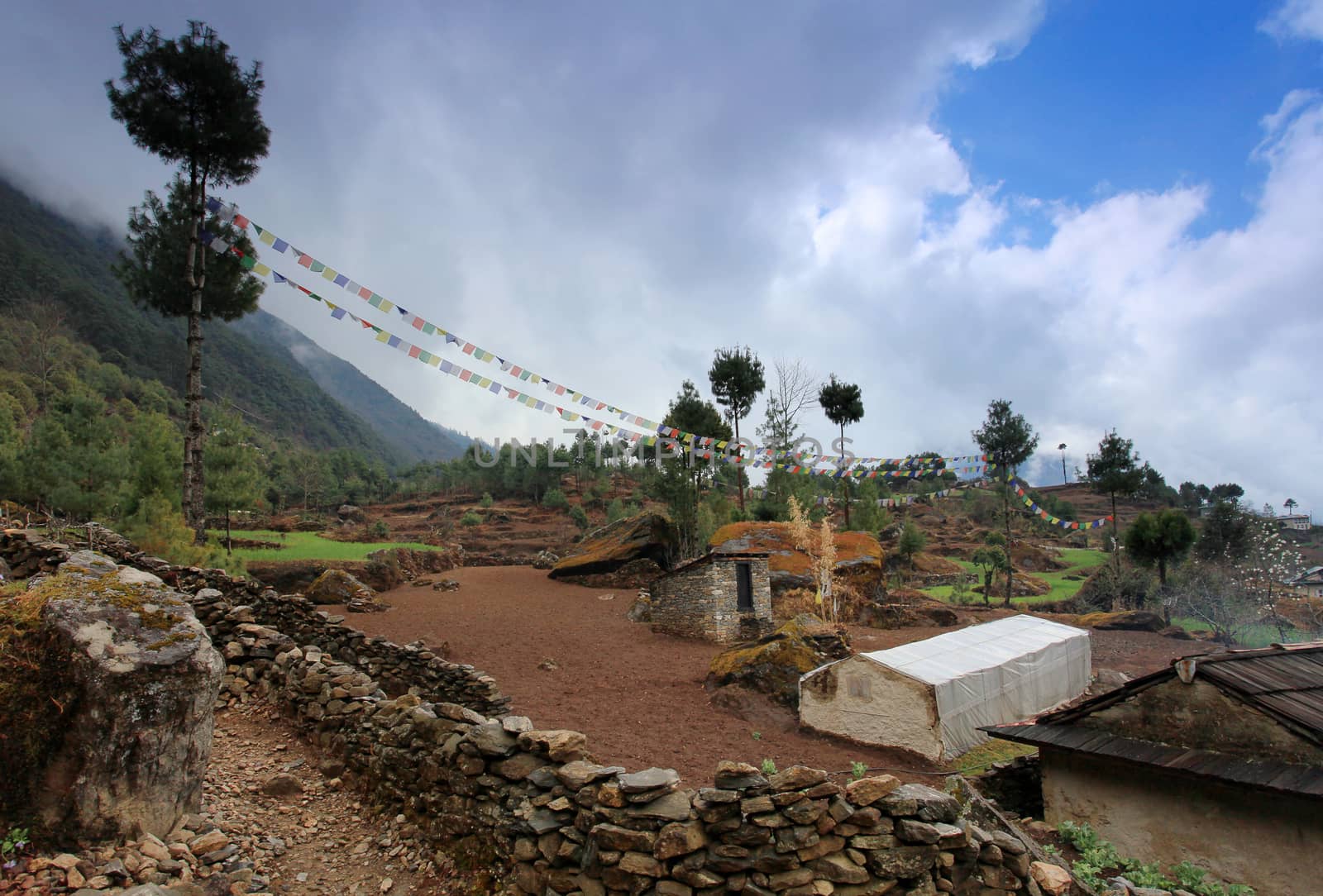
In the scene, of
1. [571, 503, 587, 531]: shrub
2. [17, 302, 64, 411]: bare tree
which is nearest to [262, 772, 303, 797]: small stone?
[571, 503, 587, 531]: shrub

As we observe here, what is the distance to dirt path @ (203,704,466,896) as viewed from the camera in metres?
4.89

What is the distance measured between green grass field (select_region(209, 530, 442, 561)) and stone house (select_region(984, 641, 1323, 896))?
22604 millimetres

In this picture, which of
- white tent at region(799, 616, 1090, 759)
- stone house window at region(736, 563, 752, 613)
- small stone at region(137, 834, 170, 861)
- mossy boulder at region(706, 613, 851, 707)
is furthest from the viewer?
stone house window at region(736, 563, 752, 613)

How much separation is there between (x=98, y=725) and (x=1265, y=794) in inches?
407

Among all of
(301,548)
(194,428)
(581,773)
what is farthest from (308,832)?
(301,548)

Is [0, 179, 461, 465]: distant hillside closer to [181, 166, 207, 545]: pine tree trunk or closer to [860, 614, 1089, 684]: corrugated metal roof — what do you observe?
[181, 166, 207, 545]: pine tree trunk

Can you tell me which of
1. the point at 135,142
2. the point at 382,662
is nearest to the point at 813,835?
the point at 382,662

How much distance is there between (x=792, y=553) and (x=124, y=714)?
2131cm

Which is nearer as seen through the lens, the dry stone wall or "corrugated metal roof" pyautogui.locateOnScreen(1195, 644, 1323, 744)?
the dry stone wall

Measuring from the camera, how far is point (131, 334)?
104438 mm

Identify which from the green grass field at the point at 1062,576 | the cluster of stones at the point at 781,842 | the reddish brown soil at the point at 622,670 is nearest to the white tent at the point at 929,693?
the reddish brown soil at the point at 622,670

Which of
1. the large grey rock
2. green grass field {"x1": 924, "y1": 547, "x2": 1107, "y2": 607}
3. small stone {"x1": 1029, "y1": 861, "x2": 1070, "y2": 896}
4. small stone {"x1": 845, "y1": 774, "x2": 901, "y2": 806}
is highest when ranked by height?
the large grey rock

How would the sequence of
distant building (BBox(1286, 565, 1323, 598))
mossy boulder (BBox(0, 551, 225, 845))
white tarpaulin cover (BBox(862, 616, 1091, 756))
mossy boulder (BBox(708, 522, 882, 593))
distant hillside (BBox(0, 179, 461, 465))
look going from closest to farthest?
mossy boulder (BBox(0, 551, 225, 845)), white tarpaulin cover (BBox(862, 616, 1091, 756)), mossy boulder (BBox(708, 522, 882, 593)), distant building (BBox(1286, 565, 1323, 598)), distant hillside (BBox(0, 179, 461, 465))

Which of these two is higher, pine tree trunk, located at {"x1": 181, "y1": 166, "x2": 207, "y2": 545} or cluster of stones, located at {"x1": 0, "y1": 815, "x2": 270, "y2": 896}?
pine tree trunk, located at {"x1": 181, "y1": 166, "x2": 207, "y2": 545}
